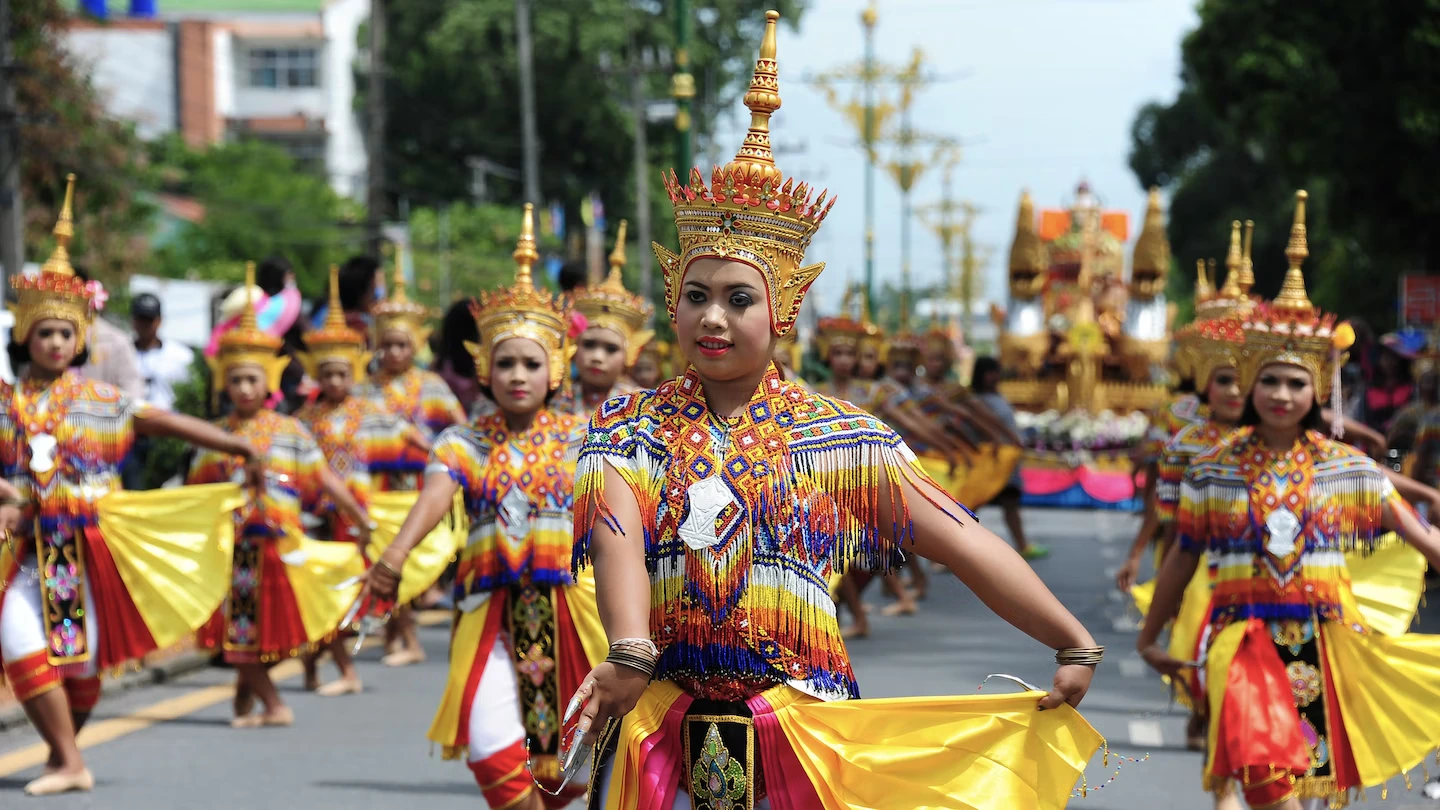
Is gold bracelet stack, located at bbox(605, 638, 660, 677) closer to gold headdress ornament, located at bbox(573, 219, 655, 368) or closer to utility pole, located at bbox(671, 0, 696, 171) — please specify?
gold headdress ornament, located at bbox(573, 219, 655, 368)

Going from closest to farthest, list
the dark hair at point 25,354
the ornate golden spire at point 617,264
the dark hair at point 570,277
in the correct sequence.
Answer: the dark hair at point 25,354
the ornate golden spire at point 617,264
the dark hair at point 570,277

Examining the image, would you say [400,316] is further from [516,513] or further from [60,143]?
[60,143]

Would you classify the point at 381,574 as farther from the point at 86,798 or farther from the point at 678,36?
the point at 678,36

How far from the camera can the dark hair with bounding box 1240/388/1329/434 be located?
21.7 ft

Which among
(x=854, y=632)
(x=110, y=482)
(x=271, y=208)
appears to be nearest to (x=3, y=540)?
(x=110, y=482)

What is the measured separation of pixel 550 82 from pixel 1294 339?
145 ft

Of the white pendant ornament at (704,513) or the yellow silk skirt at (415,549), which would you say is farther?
the yellow silk skirt at (415,549)

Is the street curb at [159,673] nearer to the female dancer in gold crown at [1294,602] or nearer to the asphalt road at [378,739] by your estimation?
the asphalt road at [378,739]

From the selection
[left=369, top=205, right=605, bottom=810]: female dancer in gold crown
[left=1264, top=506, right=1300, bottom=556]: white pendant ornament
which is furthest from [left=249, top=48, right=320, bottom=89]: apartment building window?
[left=1264, top=506, right=1300, bottom=556]: white pendant ornament

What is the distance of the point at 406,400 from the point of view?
482 inches

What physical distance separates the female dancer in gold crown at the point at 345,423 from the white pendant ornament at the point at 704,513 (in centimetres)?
737

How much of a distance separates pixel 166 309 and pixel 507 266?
21620mm

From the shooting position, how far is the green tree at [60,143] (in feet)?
71.7

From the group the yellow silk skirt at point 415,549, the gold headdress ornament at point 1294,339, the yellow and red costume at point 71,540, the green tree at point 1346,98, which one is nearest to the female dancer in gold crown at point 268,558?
the yellow silk skirt at point 415,549
